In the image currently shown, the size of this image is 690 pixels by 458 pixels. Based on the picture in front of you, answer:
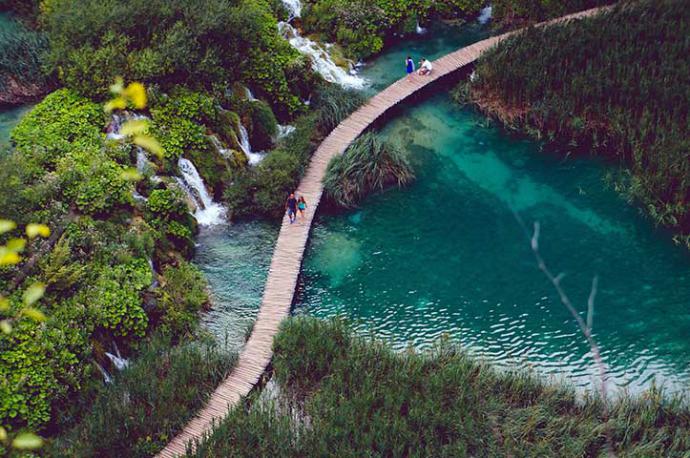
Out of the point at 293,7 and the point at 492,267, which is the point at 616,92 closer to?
the point at 492,267

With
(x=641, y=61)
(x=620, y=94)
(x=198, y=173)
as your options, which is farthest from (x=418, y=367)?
(x=641, y=61)

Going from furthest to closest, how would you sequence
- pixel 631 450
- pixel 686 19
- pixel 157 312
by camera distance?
pixel 686 19 < pixel 157 312 < pixel 631 450

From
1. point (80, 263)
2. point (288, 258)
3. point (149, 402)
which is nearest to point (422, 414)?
point (149, 402)

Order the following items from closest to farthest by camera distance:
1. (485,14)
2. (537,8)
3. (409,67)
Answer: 1. (409,67)
2. (537,8)
3. (485,14)

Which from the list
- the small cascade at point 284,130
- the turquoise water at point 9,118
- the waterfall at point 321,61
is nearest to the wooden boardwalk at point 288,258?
the small cascade at point 284,130

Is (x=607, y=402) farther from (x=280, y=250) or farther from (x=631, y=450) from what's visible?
(x=280, y=250)

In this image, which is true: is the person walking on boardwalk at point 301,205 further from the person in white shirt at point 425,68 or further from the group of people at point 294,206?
the person in white shirt at point 425,68

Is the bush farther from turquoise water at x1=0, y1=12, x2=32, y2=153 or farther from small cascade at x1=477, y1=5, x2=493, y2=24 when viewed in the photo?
small cascade at x1=477, y1=5, x2=493, y2=24
